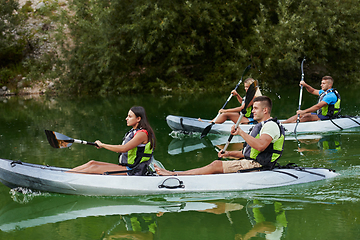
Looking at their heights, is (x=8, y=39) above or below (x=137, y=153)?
below

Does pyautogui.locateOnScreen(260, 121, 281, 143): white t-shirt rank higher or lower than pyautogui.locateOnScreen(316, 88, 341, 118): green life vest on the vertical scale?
higher

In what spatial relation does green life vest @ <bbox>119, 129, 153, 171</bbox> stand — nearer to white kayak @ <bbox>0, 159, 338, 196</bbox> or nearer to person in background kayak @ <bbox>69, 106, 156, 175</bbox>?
person in background kayak @ <bbox>69, 106, 156, 175</bbox>

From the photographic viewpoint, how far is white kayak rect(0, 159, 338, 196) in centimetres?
450

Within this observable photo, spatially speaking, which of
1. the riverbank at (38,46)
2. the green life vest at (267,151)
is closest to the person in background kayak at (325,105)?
the green life vest at (267,151)

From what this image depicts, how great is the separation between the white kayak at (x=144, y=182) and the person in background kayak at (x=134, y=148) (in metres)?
0.14

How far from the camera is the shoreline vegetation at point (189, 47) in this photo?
19.5 metres

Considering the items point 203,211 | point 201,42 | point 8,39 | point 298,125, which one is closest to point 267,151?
point 203,211

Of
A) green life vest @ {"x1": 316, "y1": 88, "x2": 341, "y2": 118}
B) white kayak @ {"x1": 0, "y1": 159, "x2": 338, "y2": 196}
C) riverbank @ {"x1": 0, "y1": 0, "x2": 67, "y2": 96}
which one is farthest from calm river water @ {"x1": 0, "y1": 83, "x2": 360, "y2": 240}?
riverbank @ {"x1": 0, "y1": 0, "x2": 67, "y2": 96}

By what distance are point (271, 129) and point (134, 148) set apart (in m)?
1.60

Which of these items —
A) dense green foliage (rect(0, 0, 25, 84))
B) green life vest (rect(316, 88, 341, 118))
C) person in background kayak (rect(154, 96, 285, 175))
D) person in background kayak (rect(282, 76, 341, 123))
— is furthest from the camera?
dense green foliage (rect(0, 0, 25, 84))

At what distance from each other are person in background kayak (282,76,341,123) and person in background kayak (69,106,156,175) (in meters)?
4.74

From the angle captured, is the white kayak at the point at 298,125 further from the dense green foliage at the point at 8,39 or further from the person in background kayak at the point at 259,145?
the dense green foliage at the point at 8,39

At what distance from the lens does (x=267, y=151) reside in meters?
4.45

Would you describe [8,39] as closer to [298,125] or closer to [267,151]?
[298,125]
